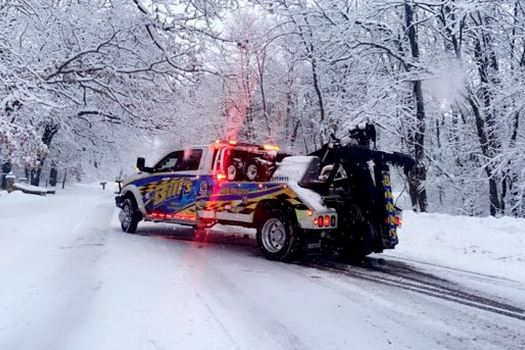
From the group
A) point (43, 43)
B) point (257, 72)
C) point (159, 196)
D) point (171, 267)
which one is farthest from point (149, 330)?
point (257, 72)

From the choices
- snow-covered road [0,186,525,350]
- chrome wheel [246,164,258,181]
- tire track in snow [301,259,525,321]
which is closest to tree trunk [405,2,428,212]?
chrome wheel [246,164,258,181]

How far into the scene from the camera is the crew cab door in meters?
10.5

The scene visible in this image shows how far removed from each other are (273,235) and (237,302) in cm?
314

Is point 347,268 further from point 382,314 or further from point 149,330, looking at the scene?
point 149,330

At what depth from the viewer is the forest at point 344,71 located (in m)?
12.0

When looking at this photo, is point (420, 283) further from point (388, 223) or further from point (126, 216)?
point (126, 216)

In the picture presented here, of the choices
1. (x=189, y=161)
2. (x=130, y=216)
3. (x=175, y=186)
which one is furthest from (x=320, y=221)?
(x=130, y=216)

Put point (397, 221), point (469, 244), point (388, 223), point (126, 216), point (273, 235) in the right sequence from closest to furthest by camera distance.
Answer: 1. point (388, 223)
2. point (397, 221)
3. point (273, 235)
4. point (469, 244)
5. point (126, 216)

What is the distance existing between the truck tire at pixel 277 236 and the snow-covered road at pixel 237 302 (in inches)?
10.1

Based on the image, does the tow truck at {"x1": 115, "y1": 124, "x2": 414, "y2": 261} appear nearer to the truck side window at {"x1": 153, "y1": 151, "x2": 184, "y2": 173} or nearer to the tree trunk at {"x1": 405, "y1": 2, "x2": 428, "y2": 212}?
the truck side window at {"x1": 153, "y1": 151, "x2": 184, "y2": 173}

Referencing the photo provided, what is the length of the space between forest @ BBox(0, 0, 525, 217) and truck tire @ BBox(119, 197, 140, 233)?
245 centimetres

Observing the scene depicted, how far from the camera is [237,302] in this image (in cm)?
564

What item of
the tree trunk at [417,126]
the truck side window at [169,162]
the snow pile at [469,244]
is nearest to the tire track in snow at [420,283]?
the snow pile at [469,244]

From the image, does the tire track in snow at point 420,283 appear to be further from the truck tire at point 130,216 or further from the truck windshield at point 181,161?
the truck tire at point 130,216
